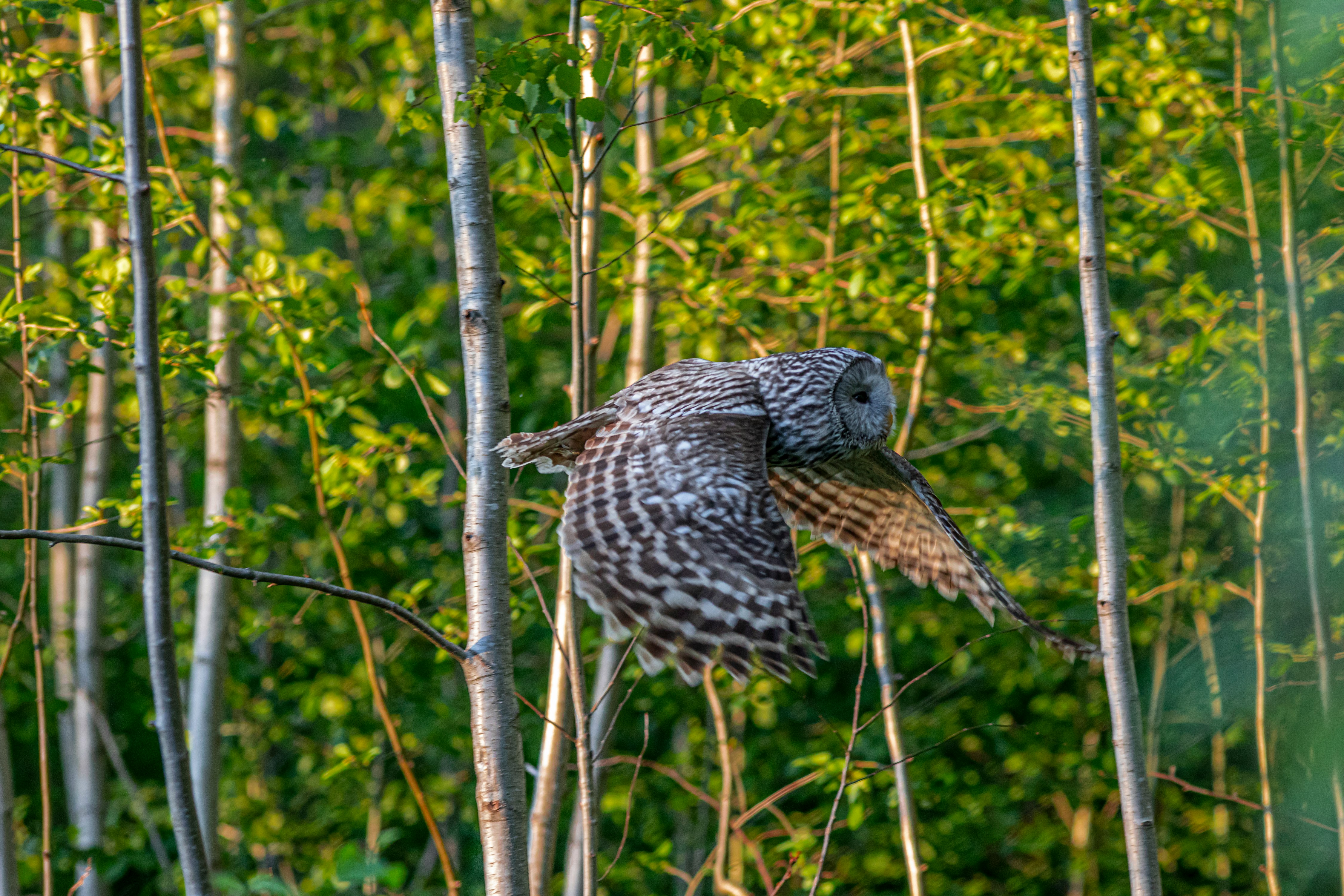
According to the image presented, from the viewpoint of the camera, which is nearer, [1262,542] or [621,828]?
[1262,542]

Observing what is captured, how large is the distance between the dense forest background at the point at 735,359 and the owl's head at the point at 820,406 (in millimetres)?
686

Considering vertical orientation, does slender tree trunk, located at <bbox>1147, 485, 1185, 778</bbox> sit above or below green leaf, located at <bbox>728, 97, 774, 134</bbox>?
below

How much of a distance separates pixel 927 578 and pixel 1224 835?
4719 mm

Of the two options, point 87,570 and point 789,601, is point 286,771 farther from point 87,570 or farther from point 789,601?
point 789,601

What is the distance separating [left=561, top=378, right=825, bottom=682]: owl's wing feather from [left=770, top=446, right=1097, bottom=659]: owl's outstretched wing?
23.9 inches

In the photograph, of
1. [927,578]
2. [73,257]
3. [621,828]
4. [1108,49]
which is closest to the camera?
[927,578]

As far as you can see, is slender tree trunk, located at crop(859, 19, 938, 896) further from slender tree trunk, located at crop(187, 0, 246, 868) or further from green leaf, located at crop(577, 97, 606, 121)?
slender tree trunk, located at crop(187, 0, 246, 868)

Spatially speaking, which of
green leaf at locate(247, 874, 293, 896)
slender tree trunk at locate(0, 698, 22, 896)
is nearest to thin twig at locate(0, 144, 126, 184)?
green leaf at locate(247, 874, 293, 896)

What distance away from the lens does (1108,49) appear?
160 inches

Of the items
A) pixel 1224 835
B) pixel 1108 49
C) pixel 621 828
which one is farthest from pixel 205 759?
pixel 1224 835

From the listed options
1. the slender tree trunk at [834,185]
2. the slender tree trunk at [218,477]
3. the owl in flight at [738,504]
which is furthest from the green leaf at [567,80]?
the slender tree trunk at [218,477]

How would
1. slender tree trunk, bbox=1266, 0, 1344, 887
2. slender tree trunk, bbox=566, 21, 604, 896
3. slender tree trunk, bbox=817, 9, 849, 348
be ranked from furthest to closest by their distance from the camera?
slender tree trunk, bbox=817, 9, 849, 348, slender tree trunk, bbox=1266, 0, 1344, 887, slender tree trunk, bbox=566, 21, 604, 896

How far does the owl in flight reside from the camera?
83.7 inches

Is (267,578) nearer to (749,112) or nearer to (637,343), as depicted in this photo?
(749,112)
